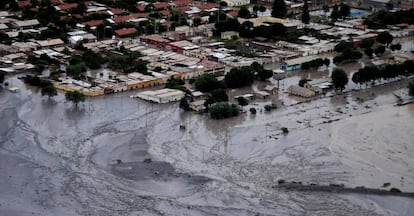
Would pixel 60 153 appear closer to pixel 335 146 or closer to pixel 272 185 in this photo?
pixel 272 185

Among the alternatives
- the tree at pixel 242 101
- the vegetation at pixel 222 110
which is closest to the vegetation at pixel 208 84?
the tree at pixel 242 101

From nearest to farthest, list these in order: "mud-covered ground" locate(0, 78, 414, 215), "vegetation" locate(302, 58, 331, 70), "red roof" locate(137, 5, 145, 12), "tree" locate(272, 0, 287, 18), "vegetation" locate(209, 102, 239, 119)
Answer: "mud-covered ground" locate(0, 78, 414, 215) < "vegetation" locate(209, 102, 239, 119) < "vegetation" locate(302, 58, 331, 70) < "tree" locate(272, 0, 287, 18) < "red roof" locate(137, 5, 145, 12)

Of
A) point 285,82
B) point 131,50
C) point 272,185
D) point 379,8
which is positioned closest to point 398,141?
point 272,185

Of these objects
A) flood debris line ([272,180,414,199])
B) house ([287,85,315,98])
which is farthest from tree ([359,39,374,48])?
flood debris line ([272,180,414,199])

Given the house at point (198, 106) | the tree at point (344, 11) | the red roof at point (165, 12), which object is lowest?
the house at point (198, 106)

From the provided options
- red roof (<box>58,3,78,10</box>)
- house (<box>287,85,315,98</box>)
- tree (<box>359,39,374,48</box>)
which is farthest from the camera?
red roof (<box>58,3,78,10</box>)

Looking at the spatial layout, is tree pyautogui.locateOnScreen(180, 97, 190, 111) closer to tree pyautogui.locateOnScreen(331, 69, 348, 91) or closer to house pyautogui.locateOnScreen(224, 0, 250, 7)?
tree pyautogui.locateOnScreen(331, 69, 348, 91)

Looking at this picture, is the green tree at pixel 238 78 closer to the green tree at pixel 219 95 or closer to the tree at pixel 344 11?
the green tree at pixel 219 95
